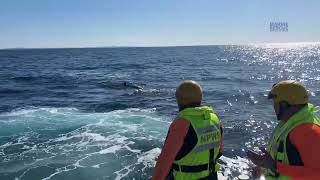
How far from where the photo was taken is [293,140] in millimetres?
3701

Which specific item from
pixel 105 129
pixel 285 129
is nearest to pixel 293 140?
pixel 285 129

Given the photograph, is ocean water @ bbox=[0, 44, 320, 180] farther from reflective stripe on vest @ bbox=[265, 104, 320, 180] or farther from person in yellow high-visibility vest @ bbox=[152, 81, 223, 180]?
reflective stripe on vest @ bbox=[265, 104, 320, 180]

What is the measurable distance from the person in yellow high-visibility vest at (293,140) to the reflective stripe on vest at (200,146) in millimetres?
598

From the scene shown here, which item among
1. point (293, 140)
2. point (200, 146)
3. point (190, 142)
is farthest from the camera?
A: point (200, 146)

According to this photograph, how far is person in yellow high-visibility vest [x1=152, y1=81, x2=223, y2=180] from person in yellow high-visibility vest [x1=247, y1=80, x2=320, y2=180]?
0.62 m

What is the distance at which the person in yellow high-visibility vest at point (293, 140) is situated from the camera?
3.58 meters

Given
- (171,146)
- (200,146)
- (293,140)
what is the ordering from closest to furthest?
(293,140), (171,146), (200,146)

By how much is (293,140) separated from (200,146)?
1201mm

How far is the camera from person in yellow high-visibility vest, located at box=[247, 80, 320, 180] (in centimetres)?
358

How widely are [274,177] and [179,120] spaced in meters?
1.22

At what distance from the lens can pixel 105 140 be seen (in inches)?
642

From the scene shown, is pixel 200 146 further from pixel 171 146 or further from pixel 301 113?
pixel 301 113

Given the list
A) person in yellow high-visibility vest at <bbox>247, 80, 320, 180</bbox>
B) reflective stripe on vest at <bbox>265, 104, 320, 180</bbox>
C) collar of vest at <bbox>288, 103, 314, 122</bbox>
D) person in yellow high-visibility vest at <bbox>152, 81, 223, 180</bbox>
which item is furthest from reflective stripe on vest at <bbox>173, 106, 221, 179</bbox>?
collar of vest at <bbox>288, 103, 314, 122</bbox>

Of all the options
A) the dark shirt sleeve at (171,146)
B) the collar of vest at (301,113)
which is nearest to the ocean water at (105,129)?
the dark shirt sleeve at (171,146)
